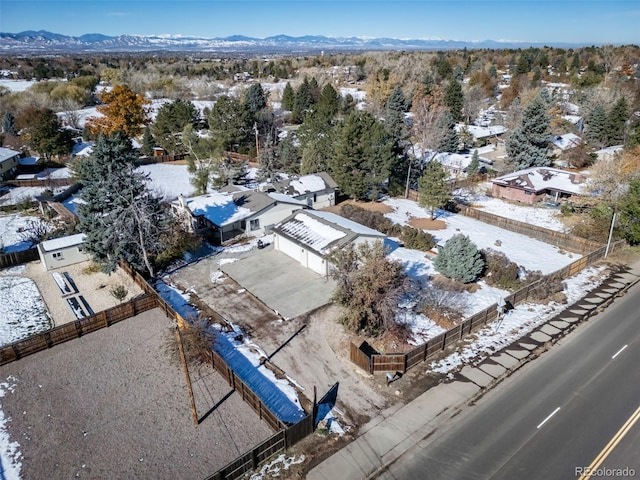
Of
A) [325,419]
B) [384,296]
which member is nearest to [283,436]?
[325,419]

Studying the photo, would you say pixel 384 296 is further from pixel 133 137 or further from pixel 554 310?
pixel 133 137

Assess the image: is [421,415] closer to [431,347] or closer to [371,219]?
[431,347]

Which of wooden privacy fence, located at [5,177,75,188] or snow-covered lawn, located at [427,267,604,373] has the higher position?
wooden privacy fence, located at [5,177,75,188]

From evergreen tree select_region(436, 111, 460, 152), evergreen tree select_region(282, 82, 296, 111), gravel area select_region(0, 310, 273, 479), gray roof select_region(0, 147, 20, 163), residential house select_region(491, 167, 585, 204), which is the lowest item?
gravel area select_region(0, 310, 273, 479)

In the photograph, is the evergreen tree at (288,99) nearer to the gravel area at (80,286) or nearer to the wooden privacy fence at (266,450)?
the gravel area at (80,286)

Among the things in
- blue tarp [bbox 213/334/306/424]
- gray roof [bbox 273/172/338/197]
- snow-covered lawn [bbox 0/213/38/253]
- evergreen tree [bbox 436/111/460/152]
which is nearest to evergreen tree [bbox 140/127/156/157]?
snow-covered lawn [bbox 0/213/38/253]

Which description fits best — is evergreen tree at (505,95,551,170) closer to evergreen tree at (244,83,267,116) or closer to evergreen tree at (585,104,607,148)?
evergreen tree at (585,104,607,148)

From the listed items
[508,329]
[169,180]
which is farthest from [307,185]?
[508,329]
